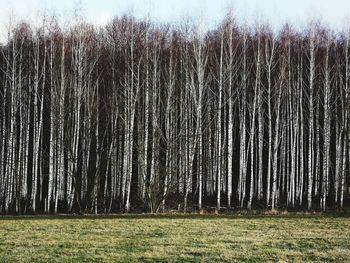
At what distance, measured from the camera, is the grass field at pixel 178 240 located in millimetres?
8773

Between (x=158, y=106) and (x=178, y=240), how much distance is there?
13.6m

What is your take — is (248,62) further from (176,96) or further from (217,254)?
(217,254)

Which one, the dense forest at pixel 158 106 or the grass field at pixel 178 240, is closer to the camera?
the grass field at pixel 178 240

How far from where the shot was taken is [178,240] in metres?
10.8

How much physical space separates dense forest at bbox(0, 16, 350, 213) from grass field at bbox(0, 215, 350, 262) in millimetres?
6410

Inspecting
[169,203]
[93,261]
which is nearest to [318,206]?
[169,203]

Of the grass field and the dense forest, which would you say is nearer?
the grass field

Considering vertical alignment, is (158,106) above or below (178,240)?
above

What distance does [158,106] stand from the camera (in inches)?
Answer: 936

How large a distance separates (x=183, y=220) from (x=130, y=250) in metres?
6.15

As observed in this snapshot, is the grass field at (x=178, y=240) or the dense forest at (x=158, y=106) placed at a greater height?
the dense forest at (x=158, y=106)

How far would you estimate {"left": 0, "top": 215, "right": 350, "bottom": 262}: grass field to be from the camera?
28.8 feet

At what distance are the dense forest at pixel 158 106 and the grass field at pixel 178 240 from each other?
6.41m

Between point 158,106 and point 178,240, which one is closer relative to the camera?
point 178,240
